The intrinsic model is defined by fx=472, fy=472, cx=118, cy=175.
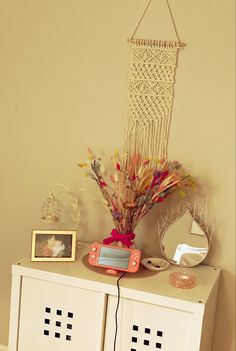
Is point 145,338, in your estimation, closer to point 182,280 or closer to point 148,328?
point 148,328

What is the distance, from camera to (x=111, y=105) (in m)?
2.10

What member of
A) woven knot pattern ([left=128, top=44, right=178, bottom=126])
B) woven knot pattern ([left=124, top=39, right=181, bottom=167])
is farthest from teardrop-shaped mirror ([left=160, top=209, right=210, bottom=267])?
woven knot pattern ([left=128, top=44, right=178, bottom=126])

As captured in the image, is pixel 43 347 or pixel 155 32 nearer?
pixel 43 347

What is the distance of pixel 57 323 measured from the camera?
184 cm

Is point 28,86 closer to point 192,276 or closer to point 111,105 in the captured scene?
point 111,105

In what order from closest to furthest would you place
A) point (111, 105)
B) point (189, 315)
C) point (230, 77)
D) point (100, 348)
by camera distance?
1. point (189, 315)
2. point (100, 348)
3. point (230, 77)
4. point (111, 105)

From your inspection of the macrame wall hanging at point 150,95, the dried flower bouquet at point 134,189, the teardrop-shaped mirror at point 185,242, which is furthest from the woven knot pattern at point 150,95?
the teardrop-shaped mirror at point 185,242

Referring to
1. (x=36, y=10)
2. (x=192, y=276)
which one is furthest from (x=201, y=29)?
(x=192, y=276)

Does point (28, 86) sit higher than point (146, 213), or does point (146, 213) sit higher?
point (28, 86)

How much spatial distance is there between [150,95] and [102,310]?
2.99 feet

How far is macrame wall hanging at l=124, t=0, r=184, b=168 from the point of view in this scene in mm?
1999

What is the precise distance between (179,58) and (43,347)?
1.30m

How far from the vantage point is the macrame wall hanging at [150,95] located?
2.00 m

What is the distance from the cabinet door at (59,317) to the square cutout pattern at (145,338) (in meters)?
0.13
